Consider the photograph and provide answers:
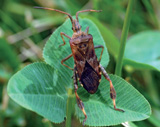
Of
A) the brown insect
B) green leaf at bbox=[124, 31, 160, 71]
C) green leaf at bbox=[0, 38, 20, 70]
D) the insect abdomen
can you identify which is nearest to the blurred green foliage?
green leaf at bbox=[0, 38, 20, 70]

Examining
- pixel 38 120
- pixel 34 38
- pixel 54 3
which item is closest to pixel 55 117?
pixel 38 120

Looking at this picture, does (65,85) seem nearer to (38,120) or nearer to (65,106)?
(65,106)

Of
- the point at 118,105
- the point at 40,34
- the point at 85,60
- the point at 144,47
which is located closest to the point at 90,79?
the point at 85,60

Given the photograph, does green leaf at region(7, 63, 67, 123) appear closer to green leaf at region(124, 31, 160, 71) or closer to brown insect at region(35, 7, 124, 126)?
brown insect at region(35, 7, 124, 126)

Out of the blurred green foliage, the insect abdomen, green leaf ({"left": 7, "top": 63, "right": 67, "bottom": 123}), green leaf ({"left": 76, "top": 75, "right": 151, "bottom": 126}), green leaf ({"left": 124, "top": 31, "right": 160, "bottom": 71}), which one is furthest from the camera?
green leaf ({"left": 124, "top": 31, "right": 160, "bottom": 71})

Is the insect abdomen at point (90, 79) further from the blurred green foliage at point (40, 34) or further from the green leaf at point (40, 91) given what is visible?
the blurred green foliage at point (40, 34)

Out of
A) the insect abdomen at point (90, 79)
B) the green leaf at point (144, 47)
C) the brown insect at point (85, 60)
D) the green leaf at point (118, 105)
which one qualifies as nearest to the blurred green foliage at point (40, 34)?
the green leaf at point (144, 47)

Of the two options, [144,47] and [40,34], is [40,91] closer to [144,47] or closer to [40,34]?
[144,47]
